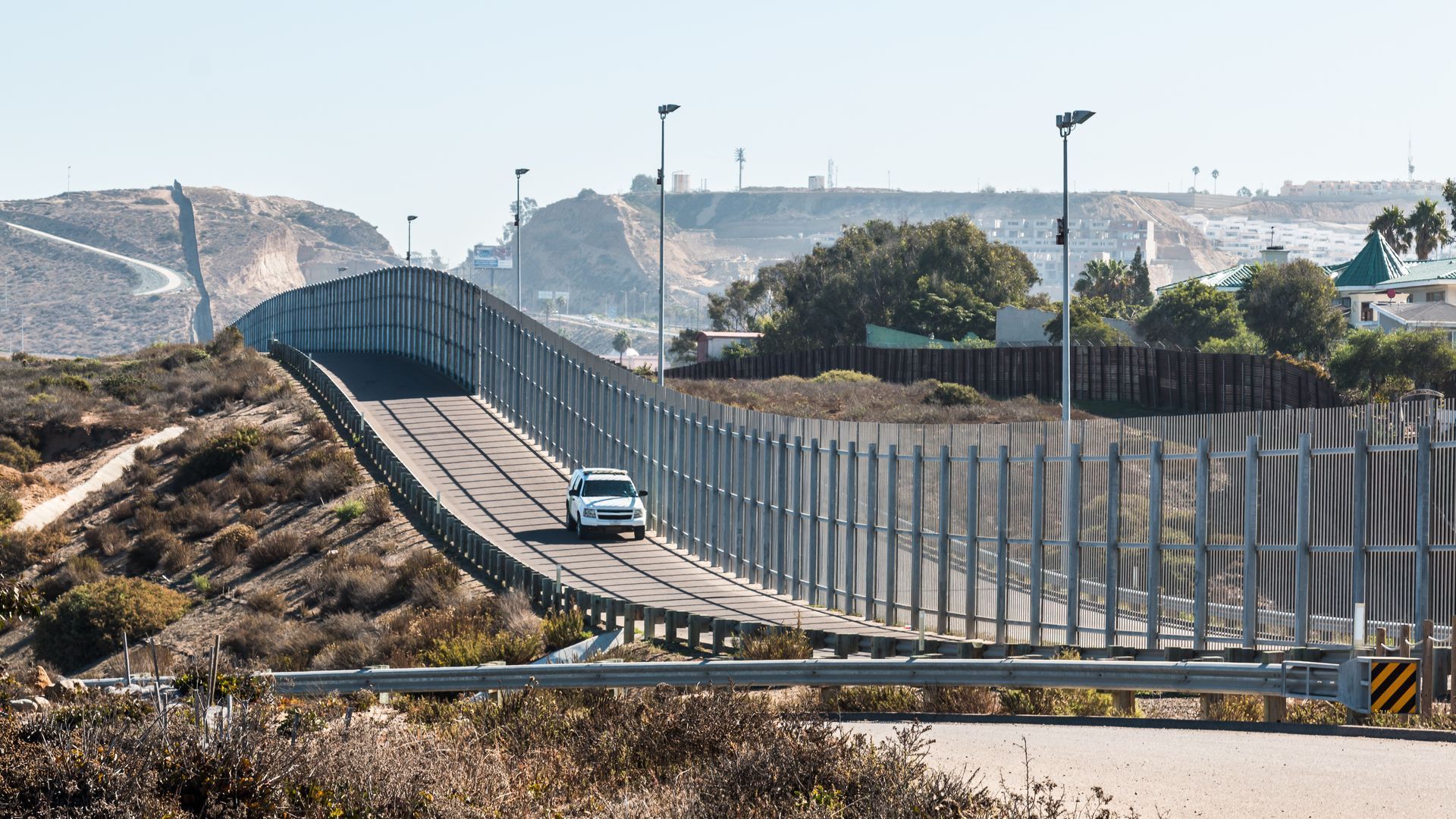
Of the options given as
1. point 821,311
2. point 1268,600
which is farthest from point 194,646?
point 821,311

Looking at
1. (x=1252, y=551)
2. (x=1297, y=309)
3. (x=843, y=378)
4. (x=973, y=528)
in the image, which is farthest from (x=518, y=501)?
(x=1297, y=309)

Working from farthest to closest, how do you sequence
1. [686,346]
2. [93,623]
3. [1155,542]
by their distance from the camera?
[686,346] → [93,623] → [1155,542]

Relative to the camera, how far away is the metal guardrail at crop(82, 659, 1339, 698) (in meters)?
15.4

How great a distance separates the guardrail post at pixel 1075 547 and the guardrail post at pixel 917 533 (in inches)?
149

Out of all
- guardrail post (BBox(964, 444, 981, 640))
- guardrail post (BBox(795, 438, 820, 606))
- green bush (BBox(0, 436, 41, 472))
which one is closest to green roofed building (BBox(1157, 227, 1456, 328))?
green bush (BBox(0, 436, 41, 472))

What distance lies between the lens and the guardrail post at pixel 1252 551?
2038cm

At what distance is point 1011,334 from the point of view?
93812 mm

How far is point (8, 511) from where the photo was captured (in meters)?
53.1

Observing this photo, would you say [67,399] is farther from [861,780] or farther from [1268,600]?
[861,780]

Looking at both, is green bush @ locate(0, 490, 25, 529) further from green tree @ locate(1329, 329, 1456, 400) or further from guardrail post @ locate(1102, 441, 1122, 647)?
green tree @ locate(1329, 329, 1456, 400)

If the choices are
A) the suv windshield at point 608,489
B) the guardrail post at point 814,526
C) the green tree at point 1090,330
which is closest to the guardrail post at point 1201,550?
the guardrail post at point 814,526

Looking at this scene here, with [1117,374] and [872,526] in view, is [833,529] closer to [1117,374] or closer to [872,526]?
[872,526]

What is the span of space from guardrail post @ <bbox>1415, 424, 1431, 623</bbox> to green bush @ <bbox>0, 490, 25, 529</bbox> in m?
43.9

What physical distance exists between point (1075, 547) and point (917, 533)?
410cm
